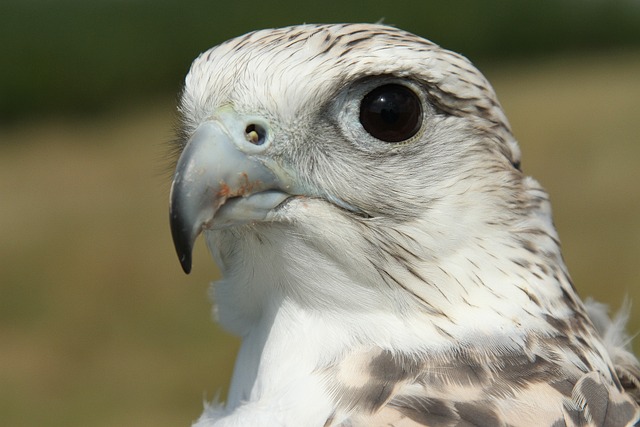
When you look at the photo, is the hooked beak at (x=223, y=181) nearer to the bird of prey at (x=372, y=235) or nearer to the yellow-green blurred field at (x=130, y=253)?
the bird of prey at (x=372, y=235)

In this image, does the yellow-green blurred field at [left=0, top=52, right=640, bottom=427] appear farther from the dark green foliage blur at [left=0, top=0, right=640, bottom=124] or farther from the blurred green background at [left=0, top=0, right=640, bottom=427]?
the dark green foliage blur at [left=0, top=0, right=640, bottom=124]

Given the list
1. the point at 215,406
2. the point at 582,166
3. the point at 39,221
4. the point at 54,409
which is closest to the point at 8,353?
the point at 54,409

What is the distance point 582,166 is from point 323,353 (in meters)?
10.2

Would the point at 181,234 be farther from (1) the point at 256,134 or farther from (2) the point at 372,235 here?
(2) the point at 372,235

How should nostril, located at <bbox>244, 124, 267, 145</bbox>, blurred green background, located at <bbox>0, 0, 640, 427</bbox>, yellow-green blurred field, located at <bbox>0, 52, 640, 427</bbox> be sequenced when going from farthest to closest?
1. blurred green background, located at <bbox>0, 0, 640, 427</bbox>
2. yellow-green blurred field, located at <bbox>0, 52, 640, 427</bbox>
3. nostril, located at <bbox>244, 124, 267, 145</bbox>

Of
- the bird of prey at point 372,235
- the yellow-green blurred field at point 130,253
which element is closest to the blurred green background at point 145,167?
the yellow-green blurred field at point 130,253

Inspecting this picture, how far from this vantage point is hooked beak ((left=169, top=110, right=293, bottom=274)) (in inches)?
86.4

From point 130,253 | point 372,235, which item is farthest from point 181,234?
point 130,253

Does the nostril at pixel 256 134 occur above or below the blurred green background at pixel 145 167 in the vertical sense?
above

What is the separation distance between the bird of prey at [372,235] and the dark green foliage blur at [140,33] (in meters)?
12.3

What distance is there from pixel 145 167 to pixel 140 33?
10.4 feet

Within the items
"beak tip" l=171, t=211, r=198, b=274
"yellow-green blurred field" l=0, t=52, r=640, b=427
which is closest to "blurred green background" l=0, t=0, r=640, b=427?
"yellow-green blurred field" l=0, t=52, r=640, b=427

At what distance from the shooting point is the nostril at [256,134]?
7.57 ft

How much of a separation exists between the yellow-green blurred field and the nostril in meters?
2.62
